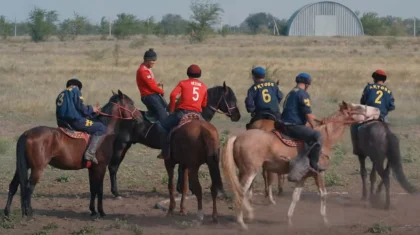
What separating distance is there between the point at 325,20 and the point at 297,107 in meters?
93.8

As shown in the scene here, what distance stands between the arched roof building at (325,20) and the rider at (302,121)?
9238 cm

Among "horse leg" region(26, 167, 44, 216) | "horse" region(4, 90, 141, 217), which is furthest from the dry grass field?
"horse" region(4, 90, 141, 217)

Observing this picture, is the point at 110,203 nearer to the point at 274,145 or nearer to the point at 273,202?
the point at 273,202

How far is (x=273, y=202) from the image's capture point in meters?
13.6

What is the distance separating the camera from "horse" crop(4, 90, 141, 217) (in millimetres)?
11984

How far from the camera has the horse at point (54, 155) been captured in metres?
12.0

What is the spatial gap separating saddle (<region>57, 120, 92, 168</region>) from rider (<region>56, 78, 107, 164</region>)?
22 millimetres

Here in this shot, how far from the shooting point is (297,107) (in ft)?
38.6

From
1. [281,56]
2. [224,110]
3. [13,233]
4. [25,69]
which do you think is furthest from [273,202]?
[281,56]

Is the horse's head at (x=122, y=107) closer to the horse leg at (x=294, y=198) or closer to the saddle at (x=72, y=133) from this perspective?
the saddle at (x=72, y=133)

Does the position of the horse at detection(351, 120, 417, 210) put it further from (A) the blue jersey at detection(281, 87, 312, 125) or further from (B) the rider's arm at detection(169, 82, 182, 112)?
(B) the rider's arm at detection(169, 82, 182, 112)

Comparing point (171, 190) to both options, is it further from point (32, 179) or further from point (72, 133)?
point (32, 179)

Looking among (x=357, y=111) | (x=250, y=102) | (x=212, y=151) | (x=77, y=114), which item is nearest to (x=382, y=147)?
(x=357, y=111)

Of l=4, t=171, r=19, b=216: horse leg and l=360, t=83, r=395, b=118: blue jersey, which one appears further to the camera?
l=360, t=83, r=395, b=118: blue jersey
